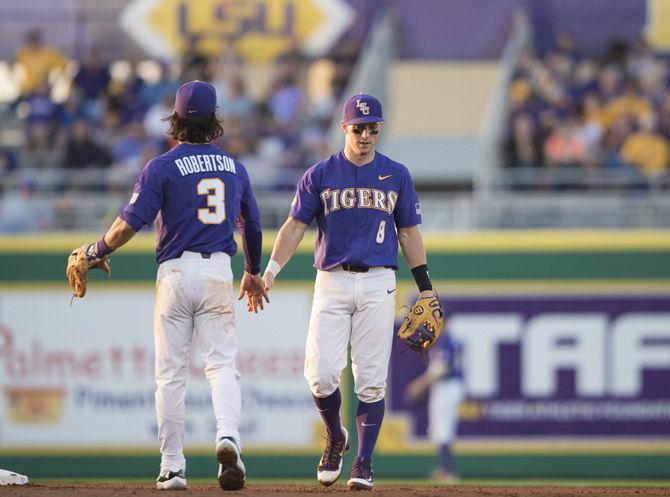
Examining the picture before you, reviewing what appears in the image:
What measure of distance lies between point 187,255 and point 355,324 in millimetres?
1152

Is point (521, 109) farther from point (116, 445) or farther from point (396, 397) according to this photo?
point (116, 445)

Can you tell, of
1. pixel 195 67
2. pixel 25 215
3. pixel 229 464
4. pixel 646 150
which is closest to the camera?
pixel 229 464

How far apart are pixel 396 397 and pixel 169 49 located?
6850 mm

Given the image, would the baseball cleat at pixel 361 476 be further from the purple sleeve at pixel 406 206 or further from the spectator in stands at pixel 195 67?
the spectator in stands at pixel 195 67

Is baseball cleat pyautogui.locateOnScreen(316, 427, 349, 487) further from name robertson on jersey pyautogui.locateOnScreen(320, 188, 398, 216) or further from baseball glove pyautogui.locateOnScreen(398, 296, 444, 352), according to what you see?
name robertson on jersey pyautogui.locateOnScreen(320, 188, 398, 216)

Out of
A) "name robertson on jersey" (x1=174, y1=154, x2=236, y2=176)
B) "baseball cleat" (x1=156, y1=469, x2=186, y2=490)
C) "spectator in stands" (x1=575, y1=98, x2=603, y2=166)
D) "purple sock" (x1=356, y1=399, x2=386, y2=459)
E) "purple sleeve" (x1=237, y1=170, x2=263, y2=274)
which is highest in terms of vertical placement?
"spectator in stands" (x1=575, y1=98, x2=603, y2=166)

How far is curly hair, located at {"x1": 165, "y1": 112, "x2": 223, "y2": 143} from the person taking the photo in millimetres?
8234

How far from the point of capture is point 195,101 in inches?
321

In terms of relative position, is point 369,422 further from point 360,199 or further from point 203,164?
point 203,164

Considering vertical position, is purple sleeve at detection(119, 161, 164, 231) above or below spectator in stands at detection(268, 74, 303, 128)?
below

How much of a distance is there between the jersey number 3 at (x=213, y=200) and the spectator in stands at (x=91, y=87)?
9.14 metres

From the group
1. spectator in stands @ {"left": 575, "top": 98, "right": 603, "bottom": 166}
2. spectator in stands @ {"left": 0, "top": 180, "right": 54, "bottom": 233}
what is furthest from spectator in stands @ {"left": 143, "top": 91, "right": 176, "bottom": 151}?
spectator in stands @ {"left": 575, "top": 98, "right": 603, "bottom": 166}

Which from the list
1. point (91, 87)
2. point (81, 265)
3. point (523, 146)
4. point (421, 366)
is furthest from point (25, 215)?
point (81, 265)

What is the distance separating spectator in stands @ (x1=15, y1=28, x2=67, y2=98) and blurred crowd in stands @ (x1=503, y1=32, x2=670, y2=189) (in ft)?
20.2
